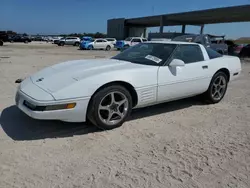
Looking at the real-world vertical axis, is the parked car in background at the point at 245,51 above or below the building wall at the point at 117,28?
below

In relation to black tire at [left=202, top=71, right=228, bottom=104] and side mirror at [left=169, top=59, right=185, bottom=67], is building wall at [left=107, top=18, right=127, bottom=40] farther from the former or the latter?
side mirror at [left=169, top=59, right=185, bottom=67]

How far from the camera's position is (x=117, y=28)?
61250 mm

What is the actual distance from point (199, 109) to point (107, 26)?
64.1m

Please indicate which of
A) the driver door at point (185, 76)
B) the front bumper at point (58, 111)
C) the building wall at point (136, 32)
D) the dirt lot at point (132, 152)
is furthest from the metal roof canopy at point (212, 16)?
the front bumper at point (58, 111)

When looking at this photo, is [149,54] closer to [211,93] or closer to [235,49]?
[211,93]

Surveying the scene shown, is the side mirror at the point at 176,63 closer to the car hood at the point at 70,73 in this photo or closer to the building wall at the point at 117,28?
the car hood at the point at 70,73

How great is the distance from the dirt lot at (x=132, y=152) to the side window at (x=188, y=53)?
Answer: 103 cm

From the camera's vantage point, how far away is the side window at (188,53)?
4.47m

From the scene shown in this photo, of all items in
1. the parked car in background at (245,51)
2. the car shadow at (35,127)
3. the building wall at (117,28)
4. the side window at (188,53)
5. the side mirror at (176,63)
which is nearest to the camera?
the car shadow at (35,127)

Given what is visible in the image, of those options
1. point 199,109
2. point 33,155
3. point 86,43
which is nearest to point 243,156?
point 199,109

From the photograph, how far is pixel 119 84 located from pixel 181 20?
46621 mm

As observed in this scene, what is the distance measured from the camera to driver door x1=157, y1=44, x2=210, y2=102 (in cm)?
411

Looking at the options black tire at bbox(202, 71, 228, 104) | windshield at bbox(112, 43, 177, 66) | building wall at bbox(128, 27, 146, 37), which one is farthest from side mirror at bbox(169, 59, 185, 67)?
building wall at bbox(128, 27, 146, 37)

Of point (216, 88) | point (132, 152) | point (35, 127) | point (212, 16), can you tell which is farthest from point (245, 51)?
point (35, 127)
